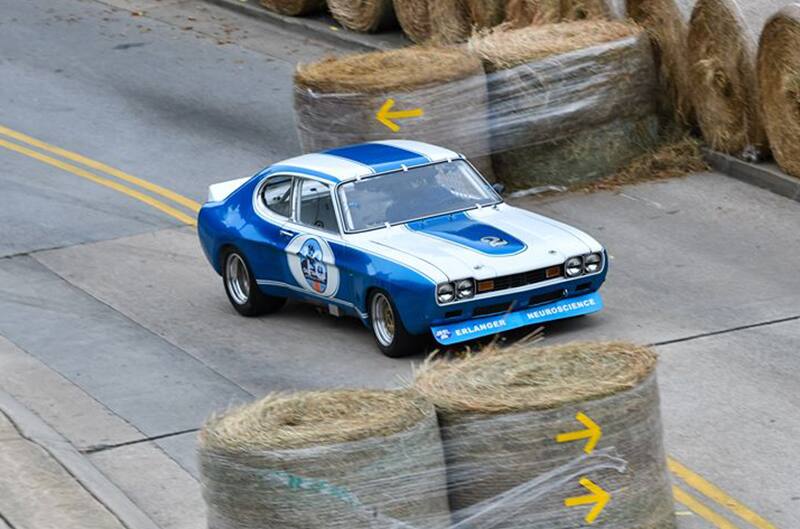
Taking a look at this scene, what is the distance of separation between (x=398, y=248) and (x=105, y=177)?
22.1 feet

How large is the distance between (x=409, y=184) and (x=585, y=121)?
3942mm

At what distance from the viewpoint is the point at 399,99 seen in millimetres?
15852

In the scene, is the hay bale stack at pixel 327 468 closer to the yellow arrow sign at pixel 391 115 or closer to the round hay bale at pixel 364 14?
the yellow arrow sign at pixel 391 115

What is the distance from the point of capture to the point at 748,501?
9617 mm

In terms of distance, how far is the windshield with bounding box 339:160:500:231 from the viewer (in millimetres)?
13195

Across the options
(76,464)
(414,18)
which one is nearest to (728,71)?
(414,18)

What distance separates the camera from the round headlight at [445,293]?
476 inches

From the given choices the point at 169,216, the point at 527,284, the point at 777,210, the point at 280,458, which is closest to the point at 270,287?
the point at 527,284

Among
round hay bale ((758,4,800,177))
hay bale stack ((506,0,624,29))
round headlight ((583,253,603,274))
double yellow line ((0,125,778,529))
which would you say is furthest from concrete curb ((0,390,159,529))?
hay bale stack ((506,0,624,29))

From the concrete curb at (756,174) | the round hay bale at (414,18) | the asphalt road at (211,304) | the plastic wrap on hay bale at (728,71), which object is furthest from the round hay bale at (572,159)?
the round hay bale at (414,18)

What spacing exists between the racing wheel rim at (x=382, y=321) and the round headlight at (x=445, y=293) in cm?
57

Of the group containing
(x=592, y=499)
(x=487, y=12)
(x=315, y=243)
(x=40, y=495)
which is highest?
(x=592, y=499)

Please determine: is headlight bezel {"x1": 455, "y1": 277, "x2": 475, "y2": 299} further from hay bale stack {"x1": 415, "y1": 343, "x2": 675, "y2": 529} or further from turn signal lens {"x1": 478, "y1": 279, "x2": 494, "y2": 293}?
Result: hay bale stack {"x1": 415, "y1": 343, "x2": 675, "y2": 529}

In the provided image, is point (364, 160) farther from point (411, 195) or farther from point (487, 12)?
point (487, 12)
